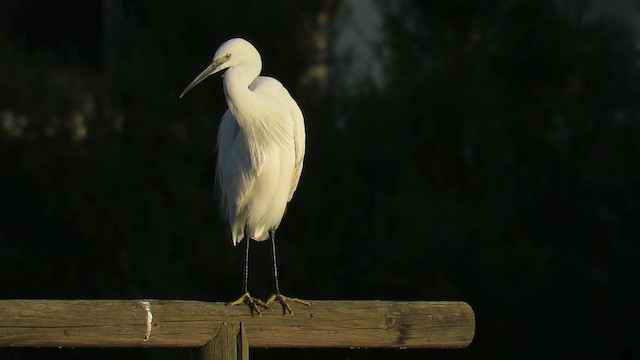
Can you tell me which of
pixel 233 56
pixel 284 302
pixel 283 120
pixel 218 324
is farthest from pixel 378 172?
pixel 218 324

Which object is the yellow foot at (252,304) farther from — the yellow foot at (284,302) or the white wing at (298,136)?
the white wing at (298,136)

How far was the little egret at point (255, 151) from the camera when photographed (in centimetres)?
434

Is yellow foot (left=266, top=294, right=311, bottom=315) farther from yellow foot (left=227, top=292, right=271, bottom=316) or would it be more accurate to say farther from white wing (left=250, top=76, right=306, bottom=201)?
white wing (left=250, top=76, right=306, bottom=201)

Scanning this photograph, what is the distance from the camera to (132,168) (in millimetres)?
7715

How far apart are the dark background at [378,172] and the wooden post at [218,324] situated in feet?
12.0

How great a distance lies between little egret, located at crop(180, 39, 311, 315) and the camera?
434cm

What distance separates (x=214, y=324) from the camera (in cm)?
334

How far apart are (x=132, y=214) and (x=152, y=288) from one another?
25.2 inches

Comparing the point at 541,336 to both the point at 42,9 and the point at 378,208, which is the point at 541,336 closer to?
the point at 378,208

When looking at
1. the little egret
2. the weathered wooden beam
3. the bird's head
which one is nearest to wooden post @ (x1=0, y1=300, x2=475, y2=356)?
the weathered wooden beam

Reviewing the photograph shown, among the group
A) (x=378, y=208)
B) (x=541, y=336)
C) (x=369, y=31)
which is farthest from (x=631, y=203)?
(x=369, y=31)

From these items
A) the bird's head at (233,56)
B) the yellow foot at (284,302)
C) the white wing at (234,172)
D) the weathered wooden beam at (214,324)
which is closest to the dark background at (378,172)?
the white wing at (234,172)

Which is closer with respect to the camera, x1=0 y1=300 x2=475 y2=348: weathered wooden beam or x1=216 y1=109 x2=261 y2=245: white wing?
x1=0 y1=300 x2=475 y2=348: weathered wooden beam

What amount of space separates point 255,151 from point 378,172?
3.39 metres
